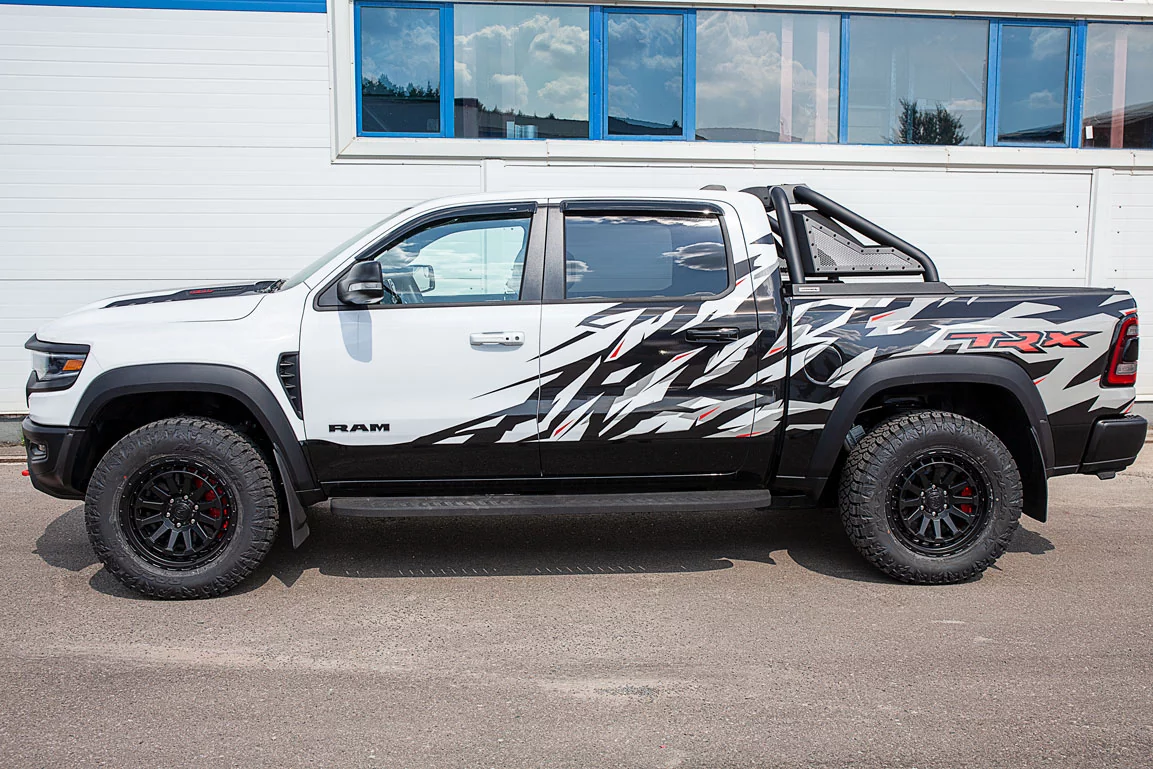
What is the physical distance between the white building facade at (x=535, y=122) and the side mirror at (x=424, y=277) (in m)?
4.25

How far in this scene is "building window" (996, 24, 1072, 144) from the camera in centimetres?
969

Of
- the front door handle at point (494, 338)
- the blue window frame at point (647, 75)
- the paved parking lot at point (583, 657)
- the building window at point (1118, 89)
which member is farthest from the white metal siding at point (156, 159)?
the building window at point (1118, 89)

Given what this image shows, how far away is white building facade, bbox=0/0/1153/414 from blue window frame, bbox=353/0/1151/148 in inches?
0.9

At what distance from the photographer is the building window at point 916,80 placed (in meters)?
9.55

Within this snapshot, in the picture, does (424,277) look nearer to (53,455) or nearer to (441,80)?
(53,455)

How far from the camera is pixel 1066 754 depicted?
313 centimetres

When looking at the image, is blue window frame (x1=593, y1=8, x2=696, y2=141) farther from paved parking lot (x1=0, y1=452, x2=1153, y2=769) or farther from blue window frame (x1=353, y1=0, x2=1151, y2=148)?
paved parking lot (x1=0, y1=452, x2=1153, y2=769)

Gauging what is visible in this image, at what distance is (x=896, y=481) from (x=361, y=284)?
2858mm

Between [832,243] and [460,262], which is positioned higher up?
[832,243]

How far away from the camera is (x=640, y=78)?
930cm

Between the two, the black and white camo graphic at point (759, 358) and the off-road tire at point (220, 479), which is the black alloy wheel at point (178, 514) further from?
the black and white camo graphic at point (759, 358)

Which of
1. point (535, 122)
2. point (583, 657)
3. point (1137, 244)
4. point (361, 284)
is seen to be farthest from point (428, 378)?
point (1137, 244)

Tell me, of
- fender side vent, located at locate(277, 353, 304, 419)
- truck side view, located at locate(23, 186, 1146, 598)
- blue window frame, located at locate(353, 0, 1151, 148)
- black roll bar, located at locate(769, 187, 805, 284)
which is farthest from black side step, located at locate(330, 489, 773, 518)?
blue window frame, located at locate(353, 0, 1151, 148)

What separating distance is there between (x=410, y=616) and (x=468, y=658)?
59 cm
